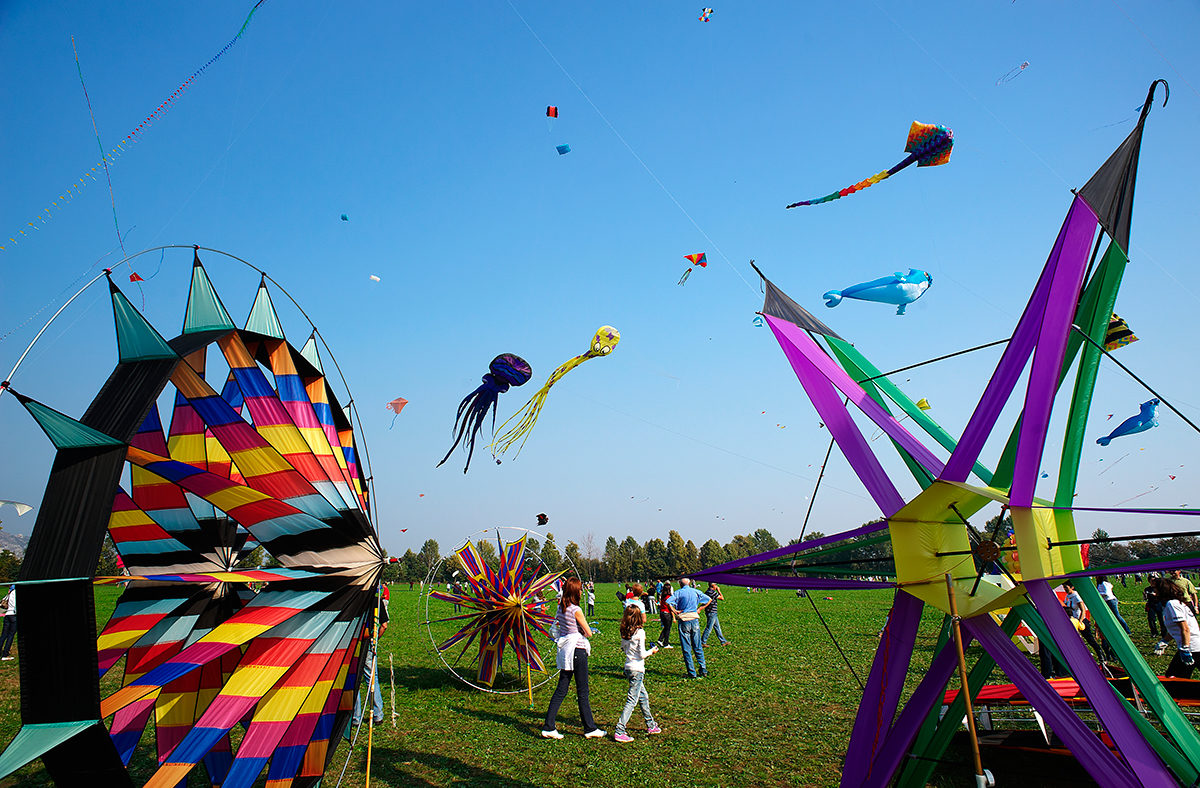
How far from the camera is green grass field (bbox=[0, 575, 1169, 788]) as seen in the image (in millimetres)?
5969

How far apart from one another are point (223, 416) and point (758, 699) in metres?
7.33

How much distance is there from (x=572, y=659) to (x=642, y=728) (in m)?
1.08

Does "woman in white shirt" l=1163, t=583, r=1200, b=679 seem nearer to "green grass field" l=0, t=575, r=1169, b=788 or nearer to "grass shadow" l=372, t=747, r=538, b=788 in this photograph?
"green grass field" l=0, t=575, r=1169, b=788

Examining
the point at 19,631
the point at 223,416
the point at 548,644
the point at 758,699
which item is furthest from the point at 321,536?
the point at 548,644

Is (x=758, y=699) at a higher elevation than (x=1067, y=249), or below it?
below

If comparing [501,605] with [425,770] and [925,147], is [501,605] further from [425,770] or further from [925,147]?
[925,147]

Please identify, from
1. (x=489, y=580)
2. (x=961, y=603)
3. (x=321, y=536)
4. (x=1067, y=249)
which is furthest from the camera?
(x=489, y=580)

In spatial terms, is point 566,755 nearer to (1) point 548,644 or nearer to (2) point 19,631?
(2) point 19,631

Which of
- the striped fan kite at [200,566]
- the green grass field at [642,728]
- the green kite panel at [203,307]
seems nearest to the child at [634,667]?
the green grass field at [642,728]

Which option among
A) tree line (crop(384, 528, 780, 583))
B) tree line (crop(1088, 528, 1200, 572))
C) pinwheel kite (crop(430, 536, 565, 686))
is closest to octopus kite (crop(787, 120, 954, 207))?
tree line (crop(1088, 528, 1200, 572))

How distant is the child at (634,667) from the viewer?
7004 mm

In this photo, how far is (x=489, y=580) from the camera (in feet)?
32.4

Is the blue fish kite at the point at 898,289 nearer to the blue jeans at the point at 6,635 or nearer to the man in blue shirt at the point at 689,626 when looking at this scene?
the man in blue shirt at the point at 689,626

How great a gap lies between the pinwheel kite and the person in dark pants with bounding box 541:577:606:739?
223 centimetres
